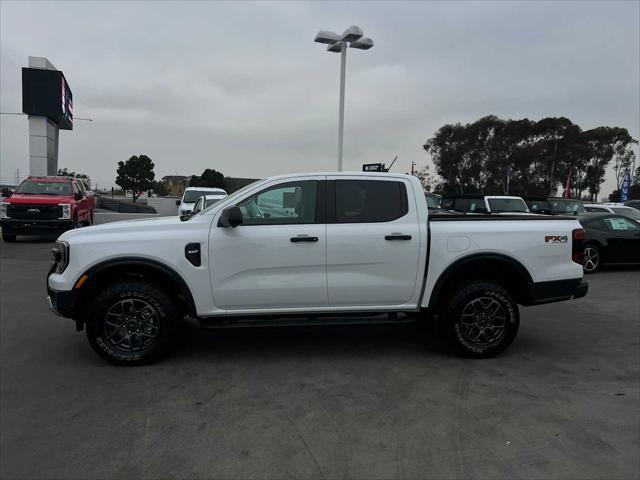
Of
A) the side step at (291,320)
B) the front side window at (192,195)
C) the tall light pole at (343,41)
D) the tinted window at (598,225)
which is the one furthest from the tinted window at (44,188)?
the tinted window at (598,225)

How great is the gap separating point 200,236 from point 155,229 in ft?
1.48

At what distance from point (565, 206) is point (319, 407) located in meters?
17.5

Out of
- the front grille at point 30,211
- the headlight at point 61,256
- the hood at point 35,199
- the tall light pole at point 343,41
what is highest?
the tall light pole at point 343,41

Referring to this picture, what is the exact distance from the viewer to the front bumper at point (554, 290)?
17.4ft

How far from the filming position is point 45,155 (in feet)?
108

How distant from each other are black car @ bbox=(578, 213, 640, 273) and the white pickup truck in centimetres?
679

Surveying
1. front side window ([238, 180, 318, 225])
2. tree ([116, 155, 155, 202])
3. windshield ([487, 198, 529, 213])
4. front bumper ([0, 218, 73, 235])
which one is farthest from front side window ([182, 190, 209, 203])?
tree ([116, 155, 155, 202])

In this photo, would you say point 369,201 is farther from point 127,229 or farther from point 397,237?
point 127,229

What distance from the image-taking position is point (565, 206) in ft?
61.8

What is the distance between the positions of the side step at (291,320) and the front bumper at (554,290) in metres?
1.40

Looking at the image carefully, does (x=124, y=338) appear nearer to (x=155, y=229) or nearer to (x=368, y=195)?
(x=155, y=229)

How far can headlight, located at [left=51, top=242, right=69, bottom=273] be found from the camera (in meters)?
4.84

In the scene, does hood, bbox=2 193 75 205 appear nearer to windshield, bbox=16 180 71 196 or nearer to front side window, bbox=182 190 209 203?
windshield, bbox=16 180 71 196

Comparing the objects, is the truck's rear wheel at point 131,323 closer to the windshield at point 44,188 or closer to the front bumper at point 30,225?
the front bumper at point 30,225
